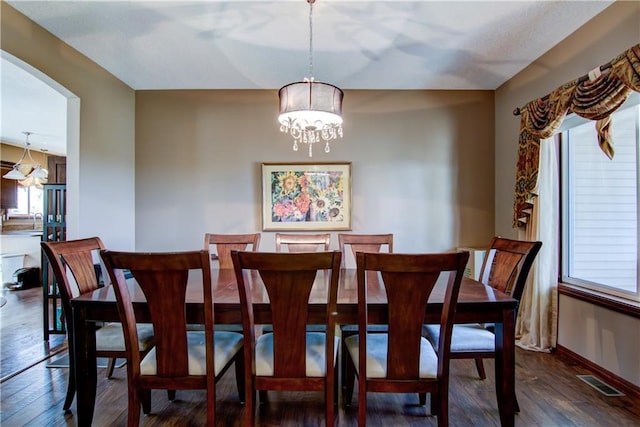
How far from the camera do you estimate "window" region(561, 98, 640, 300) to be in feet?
7.27

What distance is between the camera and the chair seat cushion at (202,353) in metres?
1.50

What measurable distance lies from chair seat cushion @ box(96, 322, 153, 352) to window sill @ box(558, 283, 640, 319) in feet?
9.92

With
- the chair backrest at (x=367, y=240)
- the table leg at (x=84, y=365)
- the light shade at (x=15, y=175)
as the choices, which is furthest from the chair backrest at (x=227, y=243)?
the light shade at (x=15, y=175)

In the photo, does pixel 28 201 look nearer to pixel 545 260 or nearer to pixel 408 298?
pixel 408 298

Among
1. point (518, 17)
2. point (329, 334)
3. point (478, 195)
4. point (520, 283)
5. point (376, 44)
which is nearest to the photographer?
point (329, 334)

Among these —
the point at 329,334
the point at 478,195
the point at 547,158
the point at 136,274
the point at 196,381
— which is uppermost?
the point at 547,158

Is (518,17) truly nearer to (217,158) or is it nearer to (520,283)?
(520,283)

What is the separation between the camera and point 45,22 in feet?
7.84

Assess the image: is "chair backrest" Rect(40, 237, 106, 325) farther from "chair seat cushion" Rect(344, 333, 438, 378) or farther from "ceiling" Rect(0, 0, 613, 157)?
"ceiling" Rect(0, 0, 613, 157)

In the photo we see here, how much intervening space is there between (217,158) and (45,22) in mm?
1748

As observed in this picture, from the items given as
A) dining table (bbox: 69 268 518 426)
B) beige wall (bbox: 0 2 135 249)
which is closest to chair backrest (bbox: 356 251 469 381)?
dining table (bbox: 69 268 518 426)

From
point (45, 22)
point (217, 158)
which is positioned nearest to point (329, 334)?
point (217, 158)

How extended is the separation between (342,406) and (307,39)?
106 inches

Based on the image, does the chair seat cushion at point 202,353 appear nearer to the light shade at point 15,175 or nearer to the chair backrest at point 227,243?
the chair backrest at point 227,243
